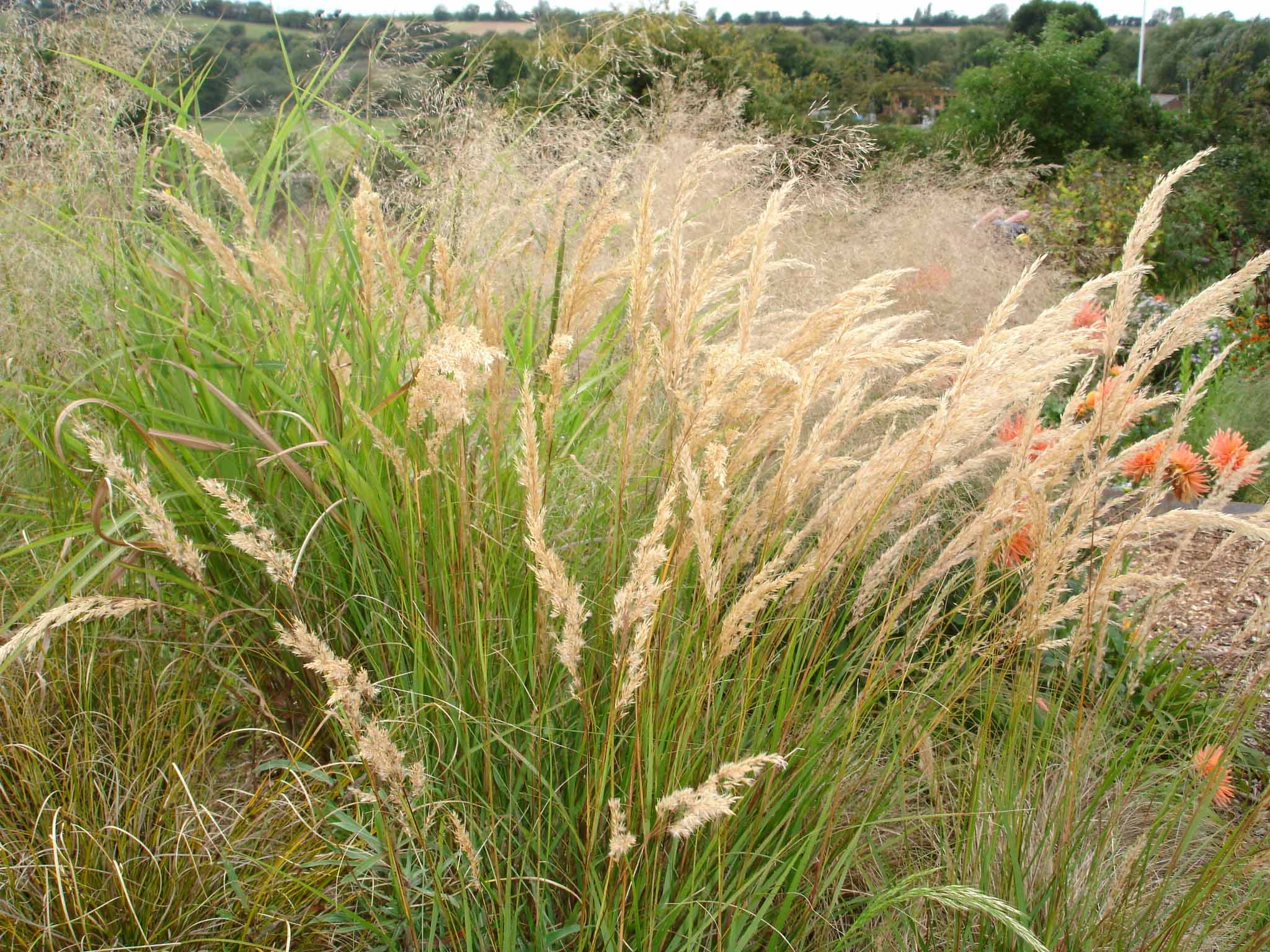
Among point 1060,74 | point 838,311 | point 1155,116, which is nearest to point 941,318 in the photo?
point 838,311

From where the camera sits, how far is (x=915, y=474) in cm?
158

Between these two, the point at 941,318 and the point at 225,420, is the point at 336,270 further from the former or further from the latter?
the point at 941,318

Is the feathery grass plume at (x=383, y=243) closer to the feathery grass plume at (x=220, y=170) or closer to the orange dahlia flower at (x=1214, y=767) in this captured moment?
the feathery grass plume at (x=220, y=170)

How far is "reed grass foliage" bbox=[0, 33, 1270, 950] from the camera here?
133 cm

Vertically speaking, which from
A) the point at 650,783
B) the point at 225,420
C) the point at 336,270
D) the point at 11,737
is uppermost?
the point at 336,270

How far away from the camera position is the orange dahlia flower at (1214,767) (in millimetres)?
1520

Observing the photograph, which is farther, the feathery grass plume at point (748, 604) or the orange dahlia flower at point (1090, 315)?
the orange dahlia flower at point (1090, 315)

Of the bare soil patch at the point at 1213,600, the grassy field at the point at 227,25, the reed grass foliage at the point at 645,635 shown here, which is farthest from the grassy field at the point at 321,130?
the bare soil patch at the point at 1213,600

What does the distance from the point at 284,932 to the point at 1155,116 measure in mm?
17621

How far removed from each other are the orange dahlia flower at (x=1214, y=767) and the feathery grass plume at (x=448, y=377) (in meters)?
1.25

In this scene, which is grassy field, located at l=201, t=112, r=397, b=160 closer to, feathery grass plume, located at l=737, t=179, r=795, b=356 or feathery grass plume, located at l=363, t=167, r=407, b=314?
feathery grass plume, located at l=363, t=167, r=407, b=314

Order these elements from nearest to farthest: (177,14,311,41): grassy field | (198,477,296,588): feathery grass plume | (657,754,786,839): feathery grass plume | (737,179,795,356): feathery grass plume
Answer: (657,754,786,839): feathery grass plume
(198,477,296,588): feathery grass plume
(737,179,795,356): feathery grass plume
(177,14,311,41): grassy field

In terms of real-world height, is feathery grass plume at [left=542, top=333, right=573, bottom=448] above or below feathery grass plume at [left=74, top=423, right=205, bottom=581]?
above

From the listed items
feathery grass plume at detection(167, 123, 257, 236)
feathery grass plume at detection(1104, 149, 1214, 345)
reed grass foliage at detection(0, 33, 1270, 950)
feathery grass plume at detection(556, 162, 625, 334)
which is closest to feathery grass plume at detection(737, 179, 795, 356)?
reed grass foliage at detection(0, 33, 1270, 950)
